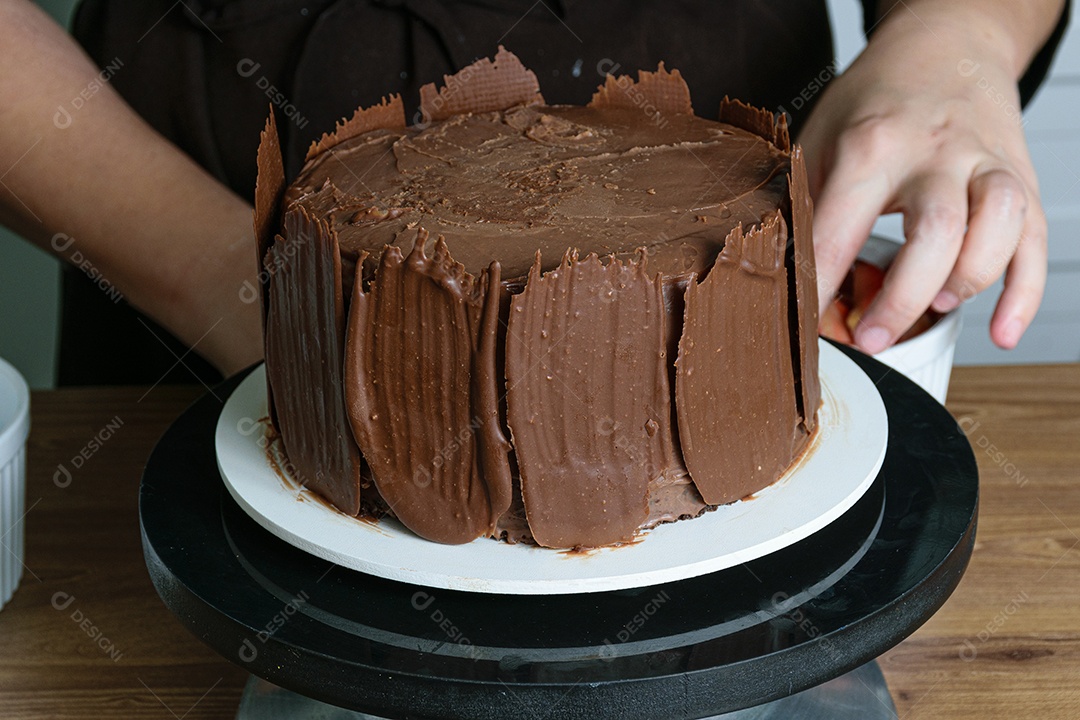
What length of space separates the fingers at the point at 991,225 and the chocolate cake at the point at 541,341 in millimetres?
380

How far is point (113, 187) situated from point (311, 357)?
0.62 m

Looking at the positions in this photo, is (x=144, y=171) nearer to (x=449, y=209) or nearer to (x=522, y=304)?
(x=449, y=209)

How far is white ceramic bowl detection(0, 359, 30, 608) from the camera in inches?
41.8

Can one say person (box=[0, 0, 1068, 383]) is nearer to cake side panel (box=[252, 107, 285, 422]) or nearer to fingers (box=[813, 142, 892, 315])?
fingers (box=[813, 142, 892, 315])

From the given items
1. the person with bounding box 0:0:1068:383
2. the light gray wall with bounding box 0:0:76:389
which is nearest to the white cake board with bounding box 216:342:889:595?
the person with bounding box 0:0:1068:383

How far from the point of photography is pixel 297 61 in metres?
1.40

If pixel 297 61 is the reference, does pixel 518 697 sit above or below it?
below

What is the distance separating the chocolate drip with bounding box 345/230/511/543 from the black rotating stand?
6 centimetres

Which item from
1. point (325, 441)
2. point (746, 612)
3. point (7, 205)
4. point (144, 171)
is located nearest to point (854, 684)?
point (746, 612)

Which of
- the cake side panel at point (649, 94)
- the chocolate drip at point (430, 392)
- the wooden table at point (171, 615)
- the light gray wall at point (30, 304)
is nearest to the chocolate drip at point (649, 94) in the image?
the cake side panel at point (649, 94)

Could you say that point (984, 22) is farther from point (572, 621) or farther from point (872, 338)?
point (572, 621)

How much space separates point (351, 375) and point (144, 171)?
67cm

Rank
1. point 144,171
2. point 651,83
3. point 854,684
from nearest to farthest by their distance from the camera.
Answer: point 854,684 < point 651,83 < point 144,171

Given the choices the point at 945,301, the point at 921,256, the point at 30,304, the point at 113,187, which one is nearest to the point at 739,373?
the point at 921,256
